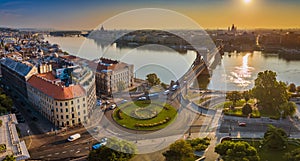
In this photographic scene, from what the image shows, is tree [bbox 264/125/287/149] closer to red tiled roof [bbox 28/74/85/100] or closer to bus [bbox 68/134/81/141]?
bus [bbox 68/134/81/141]

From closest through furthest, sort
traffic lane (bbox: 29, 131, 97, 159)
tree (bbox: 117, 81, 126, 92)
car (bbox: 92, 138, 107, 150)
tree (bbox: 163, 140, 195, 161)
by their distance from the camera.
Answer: tree (bbox: 163, 140, 195, 161) → traffic lane (bbox: 29, 131, 97, 159) → car (bbox: 92, 138, 107, 150) → tree (bbox: 117, 81, 126, 92)

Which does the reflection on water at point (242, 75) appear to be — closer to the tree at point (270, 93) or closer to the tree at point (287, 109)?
the tree at point (270, 93)

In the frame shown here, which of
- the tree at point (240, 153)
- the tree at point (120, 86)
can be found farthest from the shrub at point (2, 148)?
the tree at point (120, 86)

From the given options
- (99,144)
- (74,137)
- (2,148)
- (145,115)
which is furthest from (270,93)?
(2,148)

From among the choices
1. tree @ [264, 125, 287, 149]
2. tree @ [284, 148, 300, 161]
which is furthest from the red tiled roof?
tree @ [284, 148, 300, 161]

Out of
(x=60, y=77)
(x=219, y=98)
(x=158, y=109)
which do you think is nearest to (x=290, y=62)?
(x=219, y=98)

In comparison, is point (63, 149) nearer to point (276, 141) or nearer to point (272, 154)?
point (272, 154)

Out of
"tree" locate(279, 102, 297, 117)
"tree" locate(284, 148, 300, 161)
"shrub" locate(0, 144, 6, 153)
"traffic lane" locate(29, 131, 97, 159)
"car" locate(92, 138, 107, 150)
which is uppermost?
"tree" locate(279, 102, 297, 117)
